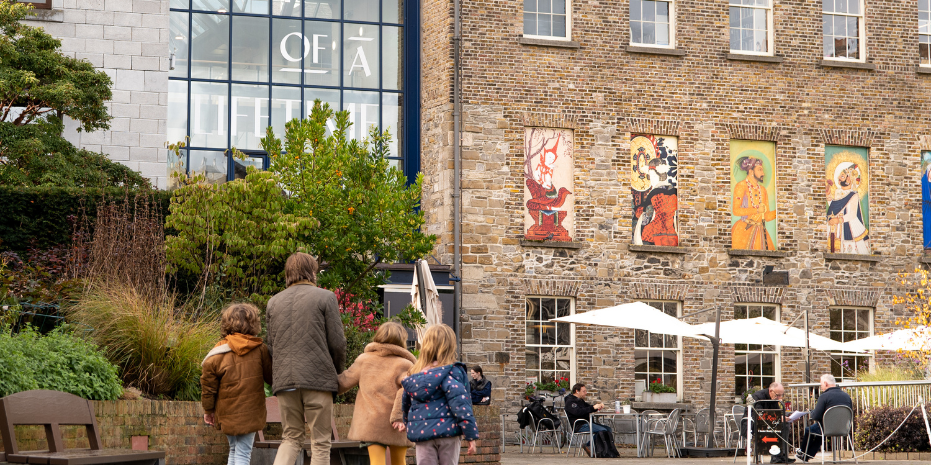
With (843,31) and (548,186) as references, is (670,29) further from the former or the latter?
(548,186)

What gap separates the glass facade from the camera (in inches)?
874

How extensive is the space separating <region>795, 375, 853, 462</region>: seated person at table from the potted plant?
524 centimetres

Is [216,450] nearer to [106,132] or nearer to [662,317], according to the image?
[662,317]

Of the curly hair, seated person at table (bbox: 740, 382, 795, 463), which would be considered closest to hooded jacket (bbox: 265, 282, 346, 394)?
the curly hair

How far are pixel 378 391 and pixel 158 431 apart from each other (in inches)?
110

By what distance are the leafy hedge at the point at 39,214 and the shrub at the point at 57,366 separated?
5703 millimetres

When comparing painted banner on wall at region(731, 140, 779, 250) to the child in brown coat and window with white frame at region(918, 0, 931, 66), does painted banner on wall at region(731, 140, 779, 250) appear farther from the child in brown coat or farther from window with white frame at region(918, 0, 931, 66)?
A: the child in brown coat

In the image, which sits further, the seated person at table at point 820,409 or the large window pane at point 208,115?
the large window pane at point 208,115

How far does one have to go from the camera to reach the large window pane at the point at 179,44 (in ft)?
72.8

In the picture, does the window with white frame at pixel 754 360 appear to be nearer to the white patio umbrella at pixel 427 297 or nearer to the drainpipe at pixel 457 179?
the drainpipe at pixel 457 179

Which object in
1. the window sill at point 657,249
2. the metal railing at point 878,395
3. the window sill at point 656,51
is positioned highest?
the window sill at point 656,51

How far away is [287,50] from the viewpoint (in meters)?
22.8

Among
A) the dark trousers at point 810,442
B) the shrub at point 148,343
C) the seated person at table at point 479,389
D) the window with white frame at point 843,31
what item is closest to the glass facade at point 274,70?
the seated person at table at point 479,389

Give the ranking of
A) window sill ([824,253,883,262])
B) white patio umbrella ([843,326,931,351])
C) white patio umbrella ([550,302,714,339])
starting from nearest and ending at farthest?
1. white patio umbrella ([550,302,714,339])
2. white patio umbrella ([843,326,931,351])
3. window sill ([824,253,883,262])
